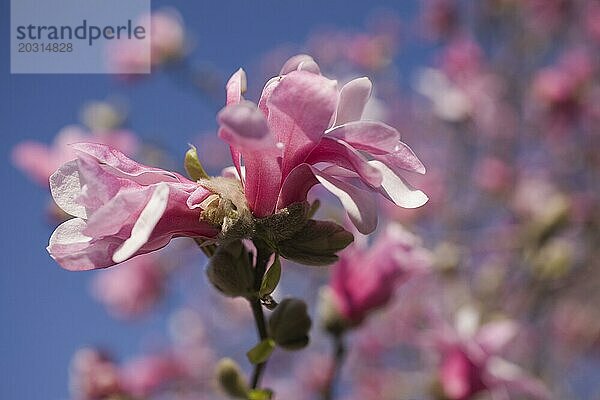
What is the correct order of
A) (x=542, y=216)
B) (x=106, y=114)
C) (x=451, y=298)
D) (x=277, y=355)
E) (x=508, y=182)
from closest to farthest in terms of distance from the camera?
(x=542, y=216) < (x=106, y=114) < (x=451, y=298) < (x=508, y=182) < (x=277, y=355)

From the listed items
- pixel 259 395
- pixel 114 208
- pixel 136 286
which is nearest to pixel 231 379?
pixel 259 395

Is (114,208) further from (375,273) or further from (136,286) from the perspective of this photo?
(136,286)

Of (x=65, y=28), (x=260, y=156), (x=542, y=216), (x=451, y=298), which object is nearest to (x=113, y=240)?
(x=260, y=156)

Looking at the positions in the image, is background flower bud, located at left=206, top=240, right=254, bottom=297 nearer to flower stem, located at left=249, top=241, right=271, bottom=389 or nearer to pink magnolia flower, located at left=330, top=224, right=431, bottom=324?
flower stem, located at left=249, top=241, right=271, bottom=389

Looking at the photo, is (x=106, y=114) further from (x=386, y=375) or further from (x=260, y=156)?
(x=386, y=375)

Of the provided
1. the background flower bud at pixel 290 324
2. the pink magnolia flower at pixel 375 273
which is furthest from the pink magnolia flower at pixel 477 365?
the background flower bud at pixel 290 324

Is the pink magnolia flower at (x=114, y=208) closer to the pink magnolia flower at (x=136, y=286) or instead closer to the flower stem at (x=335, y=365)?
the flower stem at (x=335, y=365)
